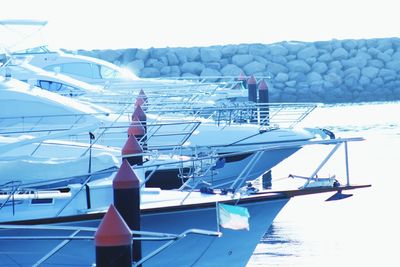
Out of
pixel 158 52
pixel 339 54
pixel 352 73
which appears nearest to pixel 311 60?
pixel 339 54

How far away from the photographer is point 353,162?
2273cm

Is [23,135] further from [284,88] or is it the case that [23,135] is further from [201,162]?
[284,88]

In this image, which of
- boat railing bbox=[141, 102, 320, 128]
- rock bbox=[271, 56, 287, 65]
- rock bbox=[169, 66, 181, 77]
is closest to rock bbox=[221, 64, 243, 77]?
rock bbox=[169, 66, 181, 77]

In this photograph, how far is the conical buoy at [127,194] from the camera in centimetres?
994

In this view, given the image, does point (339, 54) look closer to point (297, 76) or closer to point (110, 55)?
point (297, 76)

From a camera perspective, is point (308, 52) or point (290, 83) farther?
point (308, 52)

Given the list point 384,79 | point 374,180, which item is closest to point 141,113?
point 374,180

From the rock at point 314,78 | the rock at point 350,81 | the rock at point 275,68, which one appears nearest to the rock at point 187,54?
the rock at point 275,68

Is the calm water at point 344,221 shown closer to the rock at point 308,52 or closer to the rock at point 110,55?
the rock at point 110,55

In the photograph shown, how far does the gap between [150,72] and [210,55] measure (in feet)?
9.46

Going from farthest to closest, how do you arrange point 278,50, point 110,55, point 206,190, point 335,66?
point 335,66
point 278,50
point 110,55
point 206,190

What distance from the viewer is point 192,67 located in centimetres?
4325

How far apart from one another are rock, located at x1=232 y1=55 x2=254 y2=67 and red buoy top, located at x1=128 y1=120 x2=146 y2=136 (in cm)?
2969

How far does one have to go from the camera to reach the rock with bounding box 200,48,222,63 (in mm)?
44281
